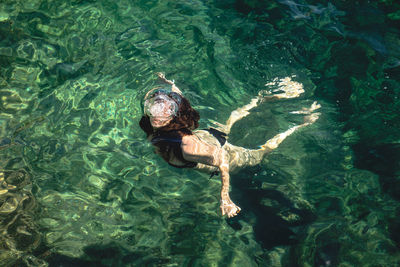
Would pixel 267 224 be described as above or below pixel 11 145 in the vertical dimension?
below

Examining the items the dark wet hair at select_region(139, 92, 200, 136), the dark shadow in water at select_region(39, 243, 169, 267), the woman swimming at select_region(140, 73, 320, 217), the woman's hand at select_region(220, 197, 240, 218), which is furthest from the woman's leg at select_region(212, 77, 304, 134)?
the dark shadow in water at select_region(39, 243, 169, 267)

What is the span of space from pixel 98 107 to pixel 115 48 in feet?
4.65

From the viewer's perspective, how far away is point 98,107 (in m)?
5.86

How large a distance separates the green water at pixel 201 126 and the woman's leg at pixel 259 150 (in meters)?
0.15

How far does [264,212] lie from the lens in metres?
5.54

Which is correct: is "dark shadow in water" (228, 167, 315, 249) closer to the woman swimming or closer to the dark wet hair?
the woman swimming

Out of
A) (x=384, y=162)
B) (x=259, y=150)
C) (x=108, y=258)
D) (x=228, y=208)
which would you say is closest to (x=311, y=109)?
(x=259, y=150)

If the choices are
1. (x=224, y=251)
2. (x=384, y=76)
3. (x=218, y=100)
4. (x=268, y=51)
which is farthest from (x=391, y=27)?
(x=224, y=251)

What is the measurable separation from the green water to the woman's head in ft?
5.28

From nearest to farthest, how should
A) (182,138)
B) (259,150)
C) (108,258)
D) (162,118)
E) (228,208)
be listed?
(162,118), (228,208), (182,138), (108,258), (259,150)

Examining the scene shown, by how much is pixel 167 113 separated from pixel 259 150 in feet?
8.76

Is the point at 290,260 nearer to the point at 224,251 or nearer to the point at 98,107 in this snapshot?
the point at 224,251

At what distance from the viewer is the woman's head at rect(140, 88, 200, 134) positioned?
13.4 ft

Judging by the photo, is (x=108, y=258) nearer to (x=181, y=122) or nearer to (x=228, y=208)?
(x=228, y=208)
